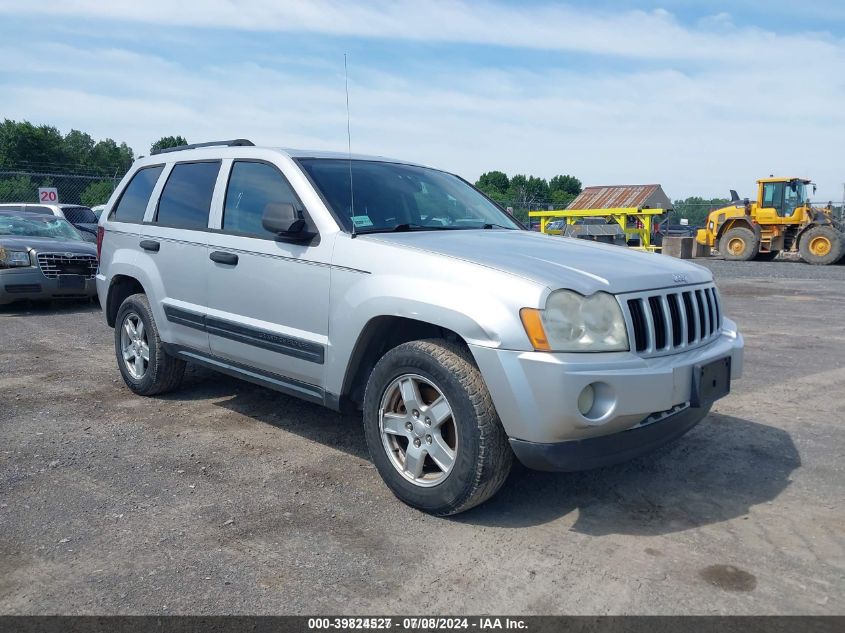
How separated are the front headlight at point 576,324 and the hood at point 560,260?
5 centimetres

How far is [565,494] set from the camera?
3764mm

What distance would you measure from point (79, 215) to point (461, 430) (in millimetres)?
17938

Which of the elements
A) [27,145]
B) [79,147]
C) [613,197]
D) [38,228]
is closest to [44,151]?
[27,145]

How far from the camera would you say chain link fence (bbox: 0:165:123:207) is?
22.5 metres

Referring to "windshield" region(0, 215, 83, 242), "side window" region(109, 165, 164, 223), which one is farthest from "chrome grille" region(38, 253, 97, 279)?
"side window" region(109, 165, 164, 223)

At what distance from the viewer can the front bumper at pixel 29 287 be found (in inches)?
384

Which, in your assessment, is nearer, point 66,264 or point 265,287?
point 265,287

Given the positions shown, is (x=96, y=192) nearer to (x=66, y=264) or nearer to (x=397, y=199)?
(x=66, y=264)

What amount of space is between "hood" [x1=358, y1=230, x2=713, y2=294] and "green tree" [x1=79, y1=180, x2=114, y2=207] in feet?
73.4

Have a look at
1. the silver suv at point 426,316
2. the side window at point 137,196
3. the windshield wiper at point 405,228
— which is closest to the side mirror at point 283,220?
the silver suv at point 426,316

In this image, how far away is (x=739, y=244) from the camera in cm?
2219

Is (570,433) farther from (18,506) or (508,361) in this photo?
(18,506)

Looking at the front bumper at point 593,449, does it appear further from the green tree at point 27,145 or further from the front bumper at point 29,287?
the green tree at point 27,145

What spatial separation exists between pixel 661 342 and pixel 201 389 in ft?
12.5
